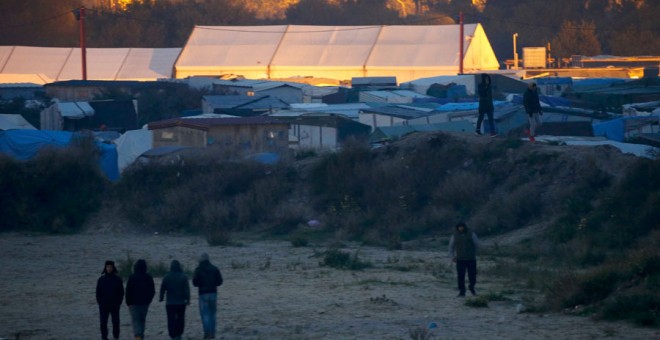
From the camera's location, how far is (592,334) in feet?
41.3

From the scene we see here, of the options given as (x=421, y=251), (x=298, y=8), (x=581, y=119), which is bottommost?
(x=421, y=251)

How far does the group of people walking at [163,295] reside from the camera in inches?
482

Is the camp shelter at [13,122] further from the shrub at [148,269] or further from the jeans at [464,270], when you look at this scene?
the jeans at [464,270]

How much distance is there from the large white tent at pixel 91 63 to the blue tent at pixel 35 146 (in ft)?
89.5

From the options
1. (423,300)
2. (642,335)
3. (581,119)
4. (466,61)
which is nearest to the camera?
(642,335)

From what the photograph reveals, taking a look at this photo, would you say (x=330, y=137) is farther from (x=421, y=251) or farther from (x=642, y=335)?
(x=642, y=335)

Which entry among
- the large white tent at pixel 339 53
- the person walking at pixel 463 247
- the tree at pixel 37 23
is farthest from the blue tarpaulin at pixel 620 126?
the tree at pixel 37 23

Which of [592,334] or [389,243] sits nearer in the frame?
[592,334]

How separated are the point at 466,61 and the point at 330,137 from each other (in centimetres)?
2364

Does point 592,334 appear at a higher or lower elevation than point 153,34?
lower

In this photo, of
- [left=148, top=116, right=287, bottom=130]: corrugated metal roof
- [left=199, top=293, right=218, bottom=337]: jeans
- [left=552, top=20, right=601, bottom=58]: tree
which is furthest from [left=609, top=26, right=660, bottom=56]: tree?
[left=199, top=293, right=218, bottom=337]: jeans

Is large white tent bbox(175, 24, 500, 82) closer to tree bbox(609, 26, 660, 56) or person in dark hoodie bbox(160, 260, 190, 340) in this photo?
tree bbox(609, 26, 660, 56)

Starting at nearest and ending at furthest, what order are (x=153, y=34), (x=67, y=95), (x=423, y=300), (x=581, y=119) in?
1. (x=423, y=300)
2. (x=581, y=119)
3. (x=67, y=95)
4. (x=153, y=34)

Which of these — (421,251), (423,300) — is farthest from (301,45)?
(423,300)
